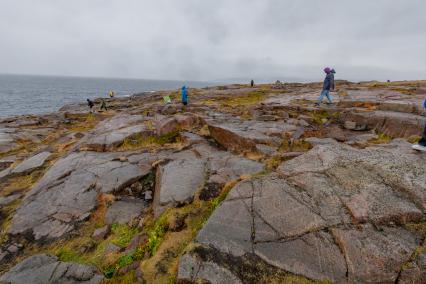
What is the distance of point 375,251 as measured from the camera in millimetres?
5461

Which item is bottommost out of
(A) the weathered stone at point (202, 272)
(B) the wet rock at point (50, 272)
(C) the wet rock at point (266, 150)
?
(B) the wet rock at point (50, 272)

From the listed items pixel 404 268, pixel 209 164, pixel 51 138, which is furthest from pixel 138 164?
pixel 51 138

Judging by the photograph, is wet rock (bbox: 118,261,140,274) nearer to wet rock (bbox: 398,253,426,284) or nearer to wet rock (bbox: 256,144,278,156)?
wet rock (bbox: 398,253,426,284)

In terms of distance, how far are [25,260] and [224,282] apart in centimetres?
625

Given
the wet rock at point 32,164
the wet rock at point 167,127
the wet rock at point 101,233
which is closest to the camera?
the wet rock at point 101,233

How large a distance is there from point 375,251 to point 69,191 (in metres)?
11.2

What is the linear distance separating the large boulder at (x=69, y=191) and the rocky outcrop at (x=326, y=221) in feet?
18.5

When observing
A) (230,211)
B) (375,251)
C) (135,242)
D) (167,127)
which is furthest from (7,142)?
(375,251)

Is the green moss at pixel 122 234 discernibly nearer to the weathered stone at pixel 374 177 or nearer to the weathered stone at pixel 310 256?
the weathered stone at pixel 310 256

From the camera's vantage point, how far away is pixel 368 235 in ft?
19.2

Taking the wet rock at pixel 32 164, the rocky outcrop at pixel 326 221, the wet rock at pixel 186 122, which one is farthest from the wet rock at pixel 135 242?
the wet rock at pixel 32 164

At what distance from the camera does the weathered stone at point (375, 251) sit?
16.8ft

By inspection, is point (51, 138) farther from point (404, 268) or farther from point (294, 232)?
point (404, 268)

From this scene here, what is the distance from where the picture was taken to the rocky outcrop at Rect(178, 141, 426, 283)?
537 centimetres
